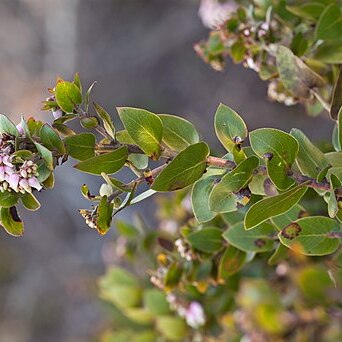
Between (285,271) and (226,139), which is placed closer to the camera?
(226,139)

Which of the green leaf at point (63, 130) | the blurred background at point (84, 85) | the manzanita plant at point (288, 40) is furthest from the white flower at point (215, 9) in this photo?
the blurred background at point (84, 85)

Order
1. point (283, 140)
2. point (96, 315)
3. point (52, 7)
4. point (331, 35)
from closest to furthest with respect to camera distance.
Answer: point (283, 140) → point (331, 35) → point (96, 315) → point (52, 7)

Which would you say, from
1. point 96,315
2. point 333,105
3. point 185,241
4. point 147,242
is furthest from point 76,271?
point 333,105

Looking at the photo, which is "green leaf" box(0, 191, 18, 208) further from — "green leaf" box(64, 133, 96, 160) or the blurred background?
the blurred background

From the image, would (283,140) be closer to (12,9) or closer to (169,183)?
(169,183)

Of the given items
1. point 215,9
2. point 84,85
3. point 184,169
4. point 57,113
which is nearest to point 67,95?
point 57,113

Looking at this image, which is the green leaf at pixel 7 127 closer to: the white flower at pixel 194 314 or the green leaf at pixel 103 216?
the green leaf at pixel 103 216

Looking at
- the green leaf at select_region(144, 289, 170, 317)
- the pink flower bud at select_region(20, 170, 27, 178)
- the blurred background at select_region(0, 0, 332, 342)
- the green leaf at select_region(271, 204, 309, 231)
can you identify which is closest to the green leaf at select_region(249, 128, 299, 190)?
the green leaf at select_region(271, 204, 309, 231)

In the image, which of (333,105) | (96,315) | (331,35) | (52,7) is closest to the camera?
(333,105)
